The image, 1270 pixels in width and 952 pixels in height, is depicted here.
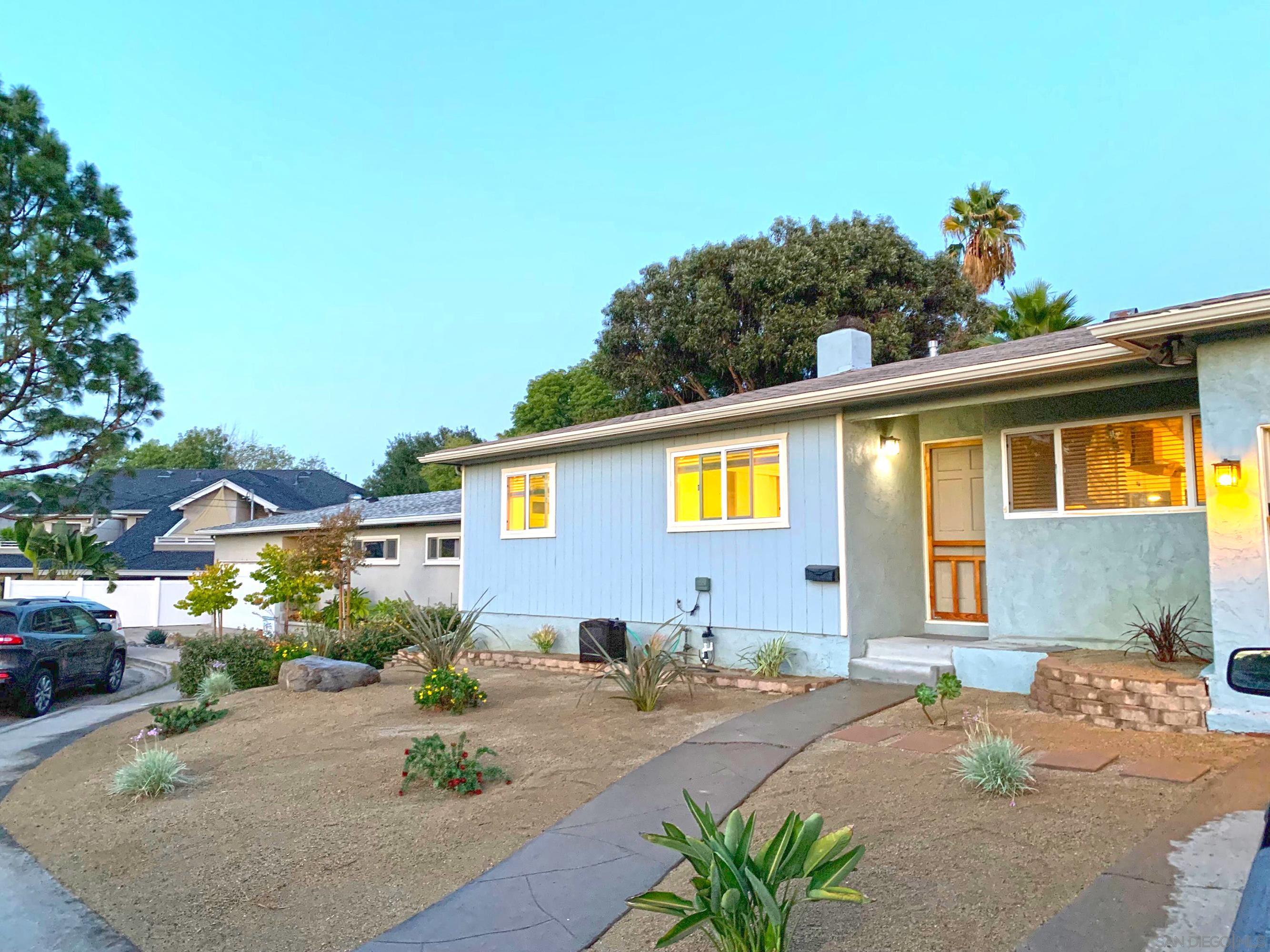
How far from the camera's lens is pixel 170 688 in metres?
15.3

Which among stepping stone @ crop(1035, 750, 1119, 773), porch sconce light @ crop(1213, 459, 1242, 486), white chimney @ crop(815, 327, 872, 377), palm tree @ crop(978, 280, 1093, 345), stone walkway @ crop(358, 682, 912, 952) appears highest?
palm tree @ crop(978, 280, 1093, 345)

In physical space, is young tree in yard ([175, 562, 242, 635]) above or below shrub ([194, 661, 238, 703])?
above

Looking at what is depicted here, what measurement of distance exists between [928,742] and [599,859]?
2.88m

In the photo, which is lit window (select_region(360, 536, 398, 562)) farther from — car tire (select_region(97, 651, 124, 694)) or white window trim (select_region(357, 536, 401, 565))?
car tire (select_region(97, 651, 124, 694))

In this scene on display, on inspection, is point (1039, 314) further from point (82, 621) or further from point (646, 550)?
point (82, 621)

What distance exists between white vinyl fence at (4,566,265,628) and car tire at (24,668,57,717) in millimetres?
12502

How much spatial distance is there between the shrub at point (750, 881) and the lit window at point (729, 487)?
6559 millimetres

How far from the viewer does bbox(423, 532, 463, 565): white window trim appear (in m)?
19.4

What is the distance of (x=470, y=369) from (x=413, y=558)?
103 ft

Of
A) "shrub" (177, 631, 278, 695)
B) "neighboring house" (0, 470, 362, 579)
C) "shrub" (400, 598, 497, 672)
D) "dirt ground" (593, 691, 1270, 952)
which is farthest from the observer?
"neighboring house" (0, 470, 362, 579)

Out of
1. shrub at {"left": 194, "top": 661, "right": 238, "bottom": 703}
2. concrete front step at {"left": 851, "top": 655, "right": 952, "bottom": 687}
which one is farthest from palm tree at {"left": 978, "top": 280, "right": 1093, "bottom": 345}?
shrub at {"left": 194, "top": 661, "right": 238, "bottom": 703}

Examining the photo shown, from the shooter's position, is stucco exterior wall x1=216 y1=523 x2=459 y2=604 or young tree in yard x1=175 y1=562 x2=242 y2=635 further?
stucco exterior wall x1=216 y1=523 x2=459 y2=604

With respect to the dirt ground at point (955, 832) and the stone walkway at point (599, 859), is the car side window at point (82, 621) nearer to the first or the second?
the stone walkway at point (599, 859)

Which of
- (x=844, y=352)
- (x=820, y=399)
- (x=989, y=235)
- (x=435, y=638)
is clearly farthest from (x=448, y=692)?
(x=989, y=235)
